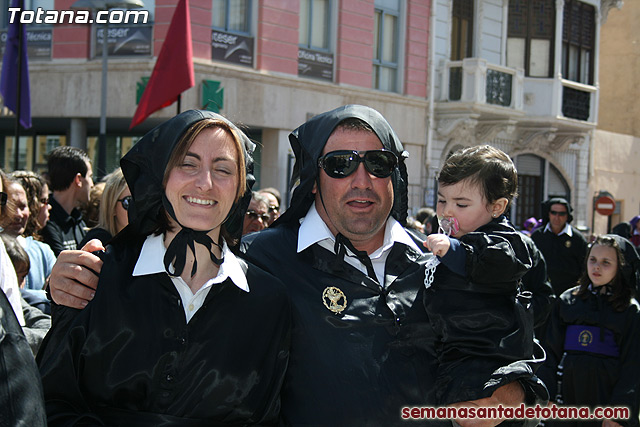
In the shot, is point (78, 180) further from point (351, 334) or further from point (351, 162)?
point (351, 334)

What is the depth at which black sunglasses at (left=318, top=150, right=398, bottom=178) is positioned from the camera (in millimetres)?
3369

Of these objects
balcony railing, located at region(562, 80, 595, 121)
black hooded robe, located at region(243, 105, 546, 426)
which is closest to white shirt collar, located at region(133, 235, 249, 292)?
black hooded robe, located at region(243, 105, 546, 426)

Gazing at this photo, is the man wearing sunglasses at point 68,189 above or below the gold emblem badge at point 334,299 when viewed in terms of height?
above

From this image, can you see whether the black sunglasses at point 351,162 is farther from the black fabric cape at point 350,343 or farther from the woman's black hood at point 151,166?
the woman's black hood at point 151,166

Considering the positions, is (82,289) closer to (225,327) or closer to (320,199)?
(225,327)

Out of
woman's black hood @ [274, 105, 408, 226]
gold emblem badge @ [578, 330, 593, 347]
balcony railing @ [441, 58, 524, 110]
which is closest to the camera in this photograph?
woman's black hood @ [274, 105, 408, 226]

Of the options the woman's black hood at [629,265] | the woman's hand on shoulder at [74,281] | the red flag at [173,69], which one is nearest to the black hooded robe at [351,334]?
the woman's hand on shoulder at [74,281]

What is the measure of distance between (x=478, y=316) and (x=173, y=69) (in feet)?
31.7

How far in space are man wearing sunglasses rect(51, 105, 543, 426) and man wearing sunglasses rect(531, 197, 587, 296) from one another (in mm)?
7245

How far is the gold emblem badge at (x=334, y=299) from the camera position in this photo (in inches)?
125

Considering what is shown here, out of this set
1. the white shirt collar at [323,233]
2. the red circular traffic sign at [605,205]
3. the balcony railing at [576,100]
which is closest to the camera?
the white shirt collar at [323,233]

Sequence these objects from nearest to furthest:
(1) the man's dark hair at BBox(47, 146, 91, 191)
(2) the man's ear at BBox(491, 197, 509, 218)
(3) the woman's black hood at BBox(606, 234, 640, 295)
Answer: (2) the man's ear at BBox(491, 197, 509, 218), (3) the woman's black hood at BBox(606, 234, 640, 295), (1) the man's dark hair at BBox(47, 146, 91, 191)

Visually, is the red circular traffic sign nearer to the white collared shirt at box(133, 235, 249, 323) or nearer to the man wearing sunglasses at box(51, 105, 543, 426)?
the man wearing sunglasses at box(51, 105, 543, 426)

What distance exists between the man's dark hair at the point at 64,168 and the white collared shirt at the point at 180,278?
3.95 m
